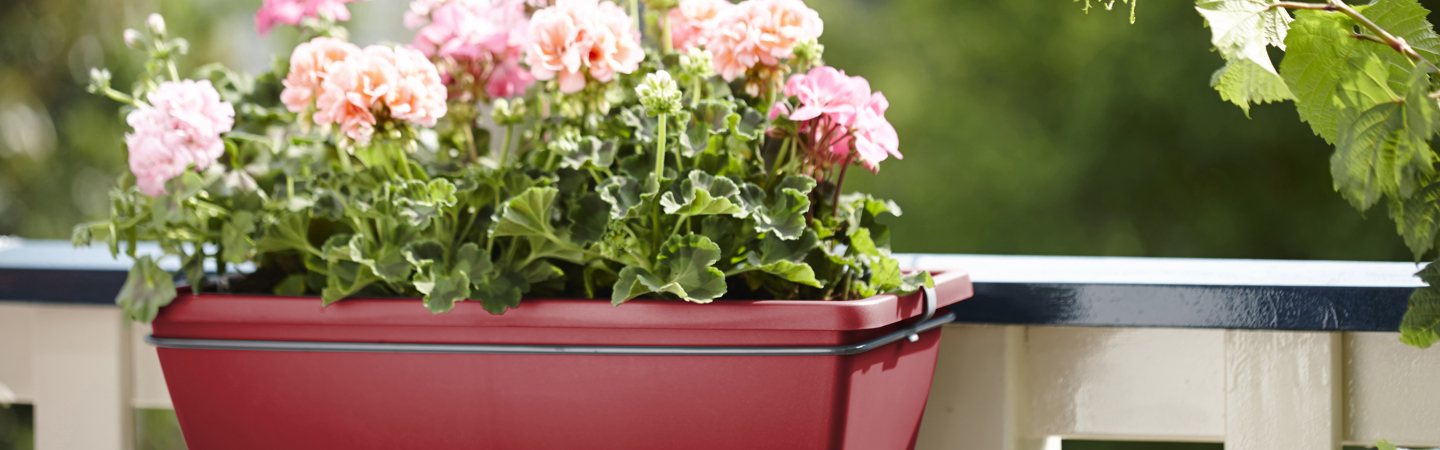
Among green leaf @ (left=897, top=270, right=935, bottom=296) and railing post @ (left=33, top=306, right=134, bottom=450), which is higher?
green leaf @ (left=897, top=270, right=935, bottom=296)

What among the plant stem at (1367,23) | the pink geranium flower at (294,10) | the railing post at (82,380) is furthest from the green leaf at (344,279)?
the plant stem at (1367,23)

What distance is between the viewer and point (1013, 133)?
4195 mm

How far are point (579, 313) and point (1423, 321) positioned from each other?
0.44 m

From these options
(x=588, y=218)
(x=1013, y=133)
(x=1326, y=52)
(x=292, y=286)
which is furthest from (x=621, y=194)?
(x=1013, y=133)

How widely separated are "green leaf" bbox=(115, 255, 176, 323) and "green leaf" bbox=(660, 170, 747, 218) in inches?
13.0

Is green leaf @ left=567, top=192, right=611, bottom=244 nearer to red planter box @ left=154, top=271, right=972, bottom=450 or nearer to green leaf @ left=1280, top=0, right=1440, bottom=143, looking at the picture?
red planter box @ left=154, top=271, right=972, bottom=450

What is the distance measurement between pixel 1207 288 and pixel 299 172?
66 cm

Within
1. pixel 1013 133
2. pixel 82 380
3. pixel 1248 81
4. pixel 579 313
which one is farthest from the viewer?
pixel 1013 133

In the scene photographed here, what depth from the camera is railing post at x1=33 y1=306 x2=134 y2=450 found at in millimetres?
822

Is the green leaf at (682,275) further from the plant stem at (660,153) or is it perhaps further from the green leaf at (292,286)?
the green leaf at (292,286)

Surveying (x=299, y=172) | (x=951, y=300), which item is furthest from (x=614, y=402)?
(x=299, y=172)

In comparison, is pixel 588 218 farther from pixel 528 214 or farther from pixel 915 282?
pixel 915 282

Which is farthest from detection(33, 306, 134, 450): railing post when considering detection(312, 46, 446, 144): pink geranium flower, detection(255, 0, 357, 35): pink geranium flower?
detection(312, 46, 446, 144): pink geranium flower

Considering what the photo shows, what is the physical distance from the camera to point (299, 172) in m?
0.72
